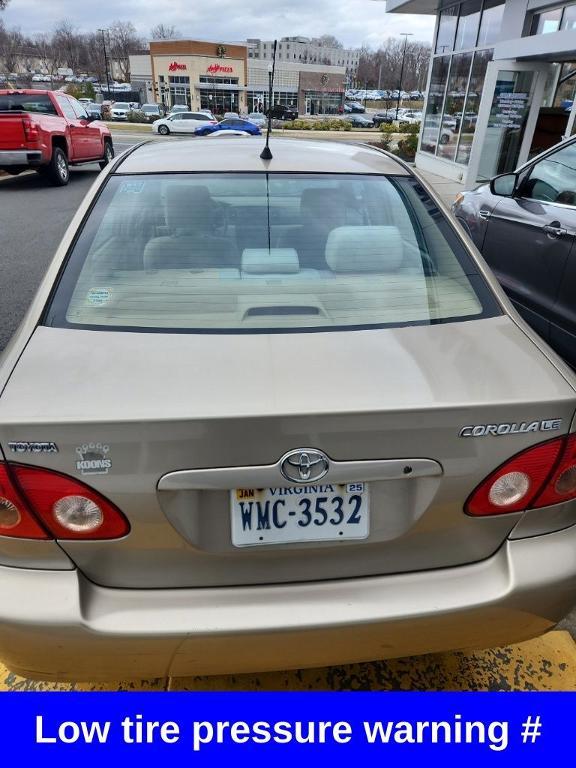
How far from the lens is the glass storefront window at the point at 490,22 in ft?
43.7

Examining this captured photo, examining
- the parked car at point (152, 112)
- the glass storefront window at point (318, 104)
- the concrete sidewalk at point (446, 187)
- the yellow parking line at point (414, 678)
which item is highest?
Result: the yellow parking line at point (414, 678)

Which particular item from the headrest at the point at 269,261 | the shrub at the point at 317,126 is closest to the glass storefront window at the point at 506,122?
the headrest at the point at 269,261

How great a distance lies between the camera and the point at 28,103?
1277 centimetres

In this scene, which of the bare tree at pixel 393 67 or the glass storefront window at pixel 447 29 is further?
the bare tree at pixel 393 67

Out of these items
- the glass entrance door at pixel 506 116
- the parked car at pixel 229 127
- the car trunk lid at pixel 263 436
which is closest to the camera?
the car trunk lid at pixel 263 436

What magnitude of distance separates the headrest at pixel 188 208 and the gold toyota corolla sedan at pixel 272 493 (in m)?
0.63

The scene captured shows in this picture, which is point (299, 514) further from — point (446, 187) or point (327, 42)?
point (327, 42)

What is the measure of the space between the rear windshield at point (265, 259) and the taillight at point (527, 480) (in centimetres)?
58

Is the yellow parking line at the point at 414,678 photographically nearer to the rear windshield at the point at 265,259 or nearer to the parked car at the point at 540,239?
the rear windshield at the point at 265,259

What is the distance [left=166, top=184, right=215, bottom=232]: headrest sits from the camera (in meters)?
2.29

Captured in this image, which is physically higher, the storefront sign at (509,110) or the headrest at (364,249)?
the headrest at (364,249)

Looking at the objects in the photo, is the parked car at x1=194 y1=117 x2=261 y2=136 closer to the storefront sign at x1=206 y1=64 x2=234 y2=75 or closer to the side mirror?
the side mirror

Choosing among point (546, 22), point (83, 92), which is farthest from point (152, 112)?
point (546, 22)

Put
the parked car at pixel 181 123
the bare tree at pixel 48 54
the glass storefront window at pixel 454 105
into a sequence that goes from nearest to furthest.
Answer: the glass storefront window at pixel 454 105 → the parked car at pixel 181 123 → the bare tree at pixel 48 54
